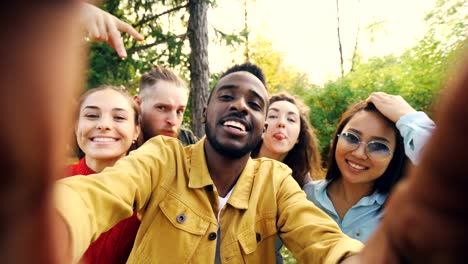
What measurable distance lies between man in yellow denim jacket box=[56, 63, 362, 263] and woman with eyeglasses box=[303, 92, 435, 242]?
710 mm

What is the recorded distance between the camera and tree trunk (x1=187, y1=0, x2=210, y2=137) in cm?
749

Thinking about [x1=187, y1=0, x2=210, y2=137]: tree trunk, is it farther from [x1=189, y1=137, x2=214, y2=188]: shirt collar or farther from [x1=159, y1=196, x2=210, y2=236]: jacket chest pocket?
[x1=159, y1=196, x2=210, y2=236]: jacket chest pocket

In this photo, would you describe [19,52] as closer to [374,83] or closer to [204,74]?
[204,74]

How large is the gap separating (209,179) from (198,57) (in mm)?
5936

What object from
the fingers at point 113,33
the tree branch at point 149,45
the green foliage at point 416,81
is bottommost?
the green foliage at point 416,81

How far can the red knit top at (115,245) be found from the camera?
2.11 metres

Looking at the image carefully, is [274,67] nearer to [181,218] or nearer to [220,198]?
[220,198]

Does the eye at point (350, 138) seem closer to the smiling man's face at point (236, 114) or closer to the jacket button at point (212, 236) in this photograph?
the smiling man's face at point (236, 114)

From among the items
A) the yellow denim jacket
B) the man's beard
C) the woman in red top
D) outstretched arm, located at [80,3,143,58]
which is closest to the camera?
outstretched arm, located at [80,3,143,58]

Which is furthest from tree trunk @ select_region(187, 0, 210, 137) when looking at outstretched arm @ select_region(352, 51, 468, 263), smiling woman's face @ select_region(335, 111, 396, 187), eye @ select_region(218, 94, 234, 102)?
outstretched arm @ select_region(352, 51, 468, 263)


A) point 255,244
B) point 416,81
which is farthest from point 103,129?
point 416,81

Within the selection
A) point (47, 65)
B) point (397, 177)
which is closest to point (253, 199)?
point (397, 177)

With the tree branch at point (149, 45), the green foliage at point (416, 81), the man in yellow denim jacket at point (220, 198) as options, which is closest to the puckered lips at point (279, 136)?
the man in yellow denim jacket at point (220, 198)

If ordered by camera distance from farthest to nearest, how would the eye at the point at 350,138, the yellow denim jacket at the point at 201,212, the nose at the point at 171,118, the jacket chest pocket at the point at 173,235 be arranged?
the nose at the point at 171,118 → the eye at the point at 350,138 → the jacket chest pocket at the point at 173,235 → the yellow denim jacket at the point at 201,212
